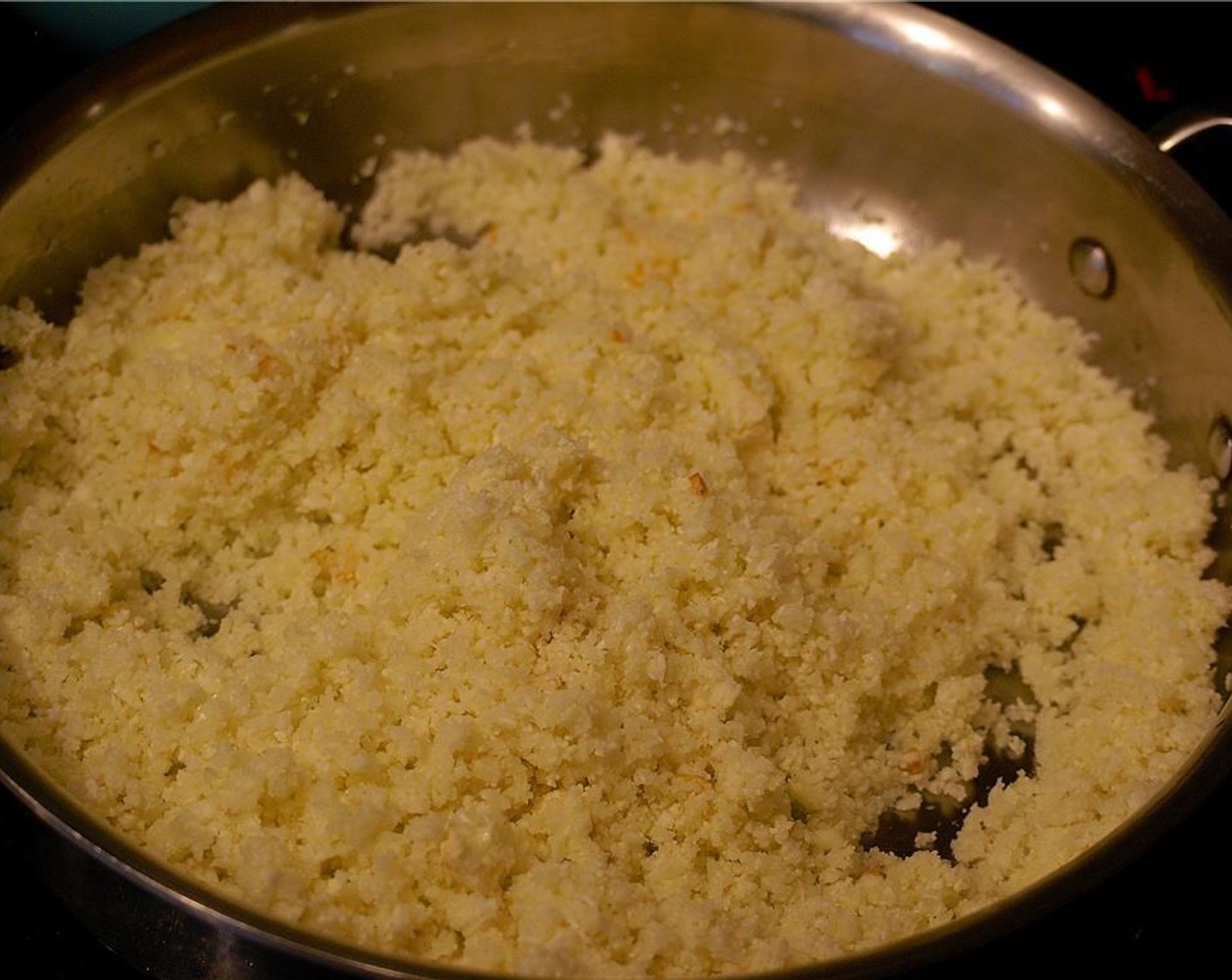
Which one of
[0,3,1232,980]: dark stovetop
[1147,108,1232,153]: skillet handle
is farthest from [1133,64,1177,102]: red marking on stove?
[1147,108,1232,153]: skillet handle

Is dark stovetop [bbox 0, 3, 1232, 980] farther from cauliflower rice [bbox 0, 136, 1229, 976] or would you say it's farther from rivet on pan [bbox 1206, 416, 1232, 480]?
rivet on pan [bbox 1206, 416, 1232, 480]

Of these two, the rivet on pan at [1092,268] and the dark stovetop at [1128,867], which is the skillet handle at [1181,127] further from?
the dark stovetop at [1128,867]

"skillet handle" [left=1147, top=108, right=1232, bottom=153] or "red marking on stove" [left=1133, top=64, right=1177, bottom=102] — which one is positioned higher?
"red marking on stove" [left=1133, top=64, right=1177, bottom=102]

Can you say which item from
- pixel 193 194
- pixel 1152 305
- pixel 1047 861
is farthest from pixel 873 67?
pixel 1047 861

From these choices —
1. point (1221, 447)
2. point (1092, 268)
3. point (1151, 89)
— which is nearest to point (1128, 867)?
point (1221, 447)

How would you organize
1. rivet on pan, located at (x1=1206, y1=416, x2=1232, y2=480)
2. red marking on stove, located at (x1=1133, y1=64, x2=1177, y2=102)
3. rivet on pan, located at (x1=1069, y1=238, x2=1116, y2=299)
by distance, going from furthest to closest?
red marking on stove, located at (x1=1133, y1=64, x2=1177, y2=102)
rivet on pan, located at (x1=1069, y1=238, x2=1116, y2=299)
rivet on pan, located at (x1=1206, y1=416, x2=1232, y2=480)

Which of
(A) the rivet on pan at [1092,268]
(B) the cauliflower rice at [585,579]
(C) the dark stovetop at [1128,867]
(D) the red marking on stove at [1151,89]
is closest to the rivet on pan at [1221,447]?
(B) the cauliflower rice at [585,579]

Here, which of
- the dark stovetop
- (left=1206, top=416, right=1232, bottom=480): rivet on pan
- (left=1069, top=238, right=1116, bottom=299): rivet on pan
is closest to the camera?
the dark stovetop
